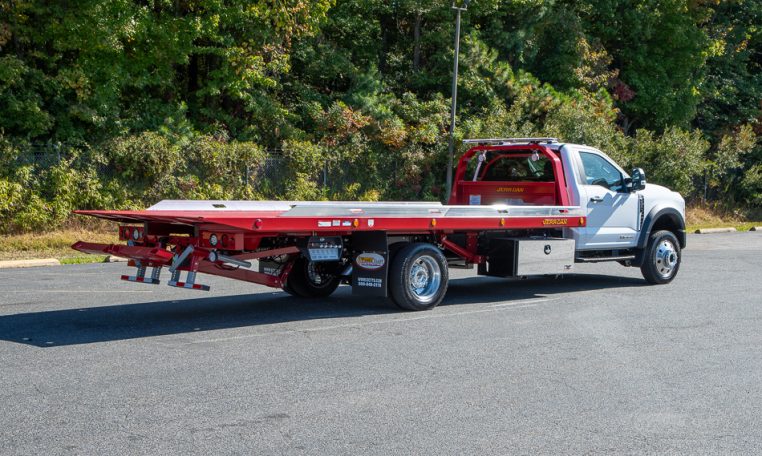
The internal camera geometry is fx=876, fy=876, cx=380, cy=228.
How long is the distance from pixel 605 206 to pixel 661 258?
1.55 m

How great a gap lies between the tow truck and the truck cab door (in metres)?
0.02

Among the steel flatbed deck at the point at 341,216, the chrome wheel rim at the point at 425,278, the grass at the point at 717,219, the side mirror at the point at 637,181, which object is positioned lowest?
the grass at the point at 717,219

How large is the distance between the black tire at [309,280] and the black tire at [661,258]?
199 inches

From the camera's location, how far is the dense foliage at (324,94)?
22609mm

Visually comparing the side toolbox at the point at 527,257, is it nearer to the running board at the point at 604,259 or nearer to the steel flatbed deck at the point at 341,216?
the steel flatbed deck at the point at 341,216

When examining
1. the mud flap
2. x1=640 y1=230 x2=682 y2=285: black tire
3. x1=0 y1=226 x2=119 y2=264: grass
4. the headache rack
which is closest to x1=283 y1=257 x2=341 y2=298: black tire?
the mud flap

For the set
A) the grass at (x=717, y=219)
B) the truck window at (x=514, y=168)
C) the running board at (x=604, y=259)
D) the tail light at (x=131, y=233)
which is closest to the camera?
the tail light at (x=131, y=233)

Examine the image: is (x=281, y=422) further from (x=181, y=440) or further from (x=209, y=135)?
(x=209, y=135)

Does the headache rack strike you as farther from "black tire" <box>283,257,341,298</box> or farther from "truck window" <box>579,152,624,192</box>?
"black tire" <box>283,257,341,298</box>

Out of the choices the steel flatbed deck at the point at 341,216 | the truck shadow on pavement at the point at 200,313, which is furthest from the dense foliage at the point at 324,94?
the steel flatbed deck at the point at 341,216

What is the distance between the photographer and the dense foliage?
22609 mm

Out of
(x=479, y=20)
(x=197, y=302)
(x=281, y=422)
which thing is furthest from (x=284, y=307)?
(x=479, y=20)

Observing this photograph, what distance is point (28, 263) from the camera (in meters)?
16.8

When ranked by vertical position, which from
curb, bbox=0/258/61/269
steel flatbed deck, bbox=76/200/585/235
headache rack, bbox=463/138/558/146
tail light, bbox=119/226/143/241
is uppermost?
headache rack, bbox=463/138/558/146
